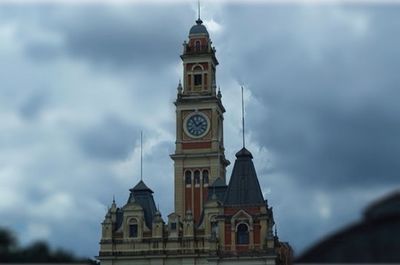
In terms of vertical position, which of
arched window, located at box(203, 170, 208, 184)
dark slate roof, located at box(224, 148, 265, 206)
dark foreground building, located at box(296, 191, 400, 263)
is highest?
arched window, located at box(203, 170, 208, 184)

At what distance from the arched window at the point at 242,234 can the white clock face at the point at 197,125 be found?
52.3 ft

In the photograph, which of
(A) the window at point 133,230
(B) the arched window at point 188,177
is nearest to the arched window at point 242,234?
(A) the window at point 133,230

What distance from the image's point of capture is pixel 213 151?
283 feet

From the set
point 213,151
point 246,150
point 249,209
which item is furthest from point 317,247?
point 213,151

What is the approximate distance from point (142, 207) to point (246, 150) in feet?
35.1

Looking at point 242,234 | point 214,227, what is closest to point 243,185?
point 242,234

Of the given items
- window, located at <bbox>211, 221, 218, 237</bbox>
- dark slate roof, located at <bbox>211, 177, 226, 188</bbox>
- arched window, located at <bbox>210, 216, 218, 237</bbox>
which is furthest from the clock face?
window, located at <bbox>211, 221, 218, 237</bbox>

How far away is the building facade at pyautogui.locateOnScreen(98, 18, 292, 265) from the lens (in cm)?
7331

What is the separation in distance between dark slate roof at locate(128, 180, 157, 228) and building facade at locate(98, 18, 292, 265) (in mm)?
93

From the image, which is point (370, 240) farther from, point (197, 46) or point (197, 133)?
point (197, 46)

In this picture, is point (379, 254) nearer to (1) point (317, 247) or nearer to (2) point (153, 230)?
(1) point (317, 247)

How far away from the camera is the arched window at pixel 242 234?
73.3 metres

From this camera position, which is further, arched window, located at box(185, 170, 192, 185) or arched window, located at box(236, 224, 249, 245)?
arched window, located at box(185, 170, 192, 185)

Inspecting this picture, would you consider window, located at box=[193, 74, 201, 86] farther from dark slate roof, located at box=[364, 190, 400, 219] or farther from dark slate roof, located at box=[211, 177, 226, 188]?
dark slate roof, located at box=[364, 190, 400, 219]
